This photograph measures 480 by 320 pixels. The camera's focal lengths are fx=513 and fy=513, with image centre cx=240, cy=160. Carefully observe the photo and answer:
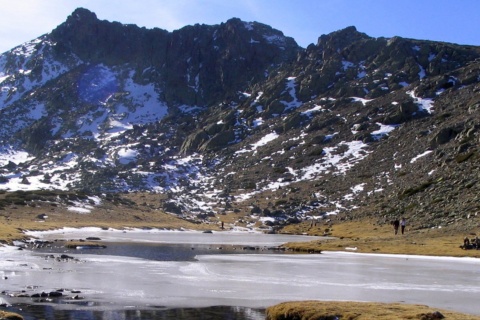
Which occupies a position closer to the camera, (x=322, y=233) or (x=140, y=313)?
(x=140, y=313)

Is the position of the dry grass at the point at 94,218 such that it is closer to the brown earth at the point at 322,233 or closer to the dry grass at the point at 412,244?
the brown earth at the point at 322,233

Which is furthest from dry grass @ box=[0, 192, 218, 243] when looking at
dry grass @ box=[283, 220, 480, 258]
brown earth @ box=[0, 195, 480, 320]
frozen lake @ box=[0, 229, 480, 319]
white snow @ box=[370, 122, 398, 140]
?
white snow @ box=[370, 122, 398, 140]

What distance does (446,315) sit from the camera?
17.3 m

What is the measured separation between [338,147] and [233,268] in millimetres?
137915

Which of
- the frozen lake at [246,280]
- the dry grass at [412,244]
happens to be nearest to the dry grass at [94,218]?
the frozen lake at [246,280]

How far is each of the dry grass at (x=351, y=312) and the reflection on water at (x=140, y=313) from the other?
1.21m

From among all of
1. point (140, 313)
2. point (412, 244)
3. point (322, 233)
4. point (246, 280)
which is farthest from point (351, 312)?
point (322, 233)

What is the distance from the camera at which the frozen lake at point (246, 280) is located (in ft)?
75.8

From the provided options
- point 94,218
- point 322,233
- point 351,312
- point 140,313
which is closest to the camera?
point 351,312

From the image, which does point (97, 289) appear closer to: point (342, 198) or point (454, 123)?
point (342, 198)

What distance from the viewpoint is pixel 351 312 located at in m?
18.1

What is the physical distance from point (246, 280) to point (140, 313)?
1025 cm

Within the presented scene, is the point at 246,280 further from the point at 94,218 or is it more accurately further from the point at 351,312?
the point at 94,218

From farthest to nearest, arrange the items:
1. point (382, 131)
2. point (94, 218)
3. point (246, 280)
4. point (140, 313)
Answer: point (382, 131) → point (94, 218) → point (246, 280) → point (140, 313)
